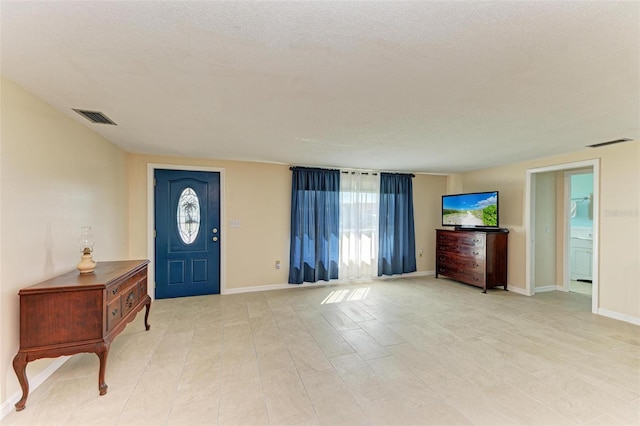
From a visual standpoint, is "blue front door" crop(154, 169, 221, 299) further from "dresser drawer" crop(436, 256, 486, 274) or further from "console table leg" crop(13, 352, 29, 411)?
"dresser drawer" crop(436, 256, 486, 274)

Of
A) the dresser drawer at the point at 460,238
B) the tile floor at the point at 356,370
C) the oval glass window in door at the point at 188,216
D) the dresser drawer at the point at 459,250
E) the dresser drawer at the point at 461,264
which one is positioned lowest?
the tile floor at the point at 356,370

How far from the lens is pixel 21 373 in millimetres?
1918

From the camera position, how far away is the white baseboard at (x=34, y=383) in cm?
187

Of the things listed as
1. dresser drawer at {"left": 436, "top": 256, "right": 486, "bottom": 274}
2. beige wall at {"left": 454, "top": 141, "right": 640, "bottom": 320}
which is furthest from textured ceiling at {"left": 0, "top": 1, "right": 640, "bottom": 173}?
dresser drawer at {"left": 436, "top": 256, "right": 486, "bottom": 274}

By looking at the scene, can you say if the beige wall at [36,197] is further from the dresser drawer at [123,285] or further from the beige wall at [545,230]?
the beige wall at [545,230]

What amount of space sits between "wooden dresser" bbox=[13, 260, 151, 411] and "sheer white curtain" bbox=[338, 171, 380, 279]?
3.88 metres

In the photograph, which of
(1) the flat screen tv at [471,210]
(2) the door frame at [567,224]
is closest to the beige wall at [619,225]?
(2) the door frame at [567,224]

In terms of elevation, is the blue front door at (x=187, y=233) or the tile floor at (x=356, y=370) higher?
the blue front door at (x=187, y=233)

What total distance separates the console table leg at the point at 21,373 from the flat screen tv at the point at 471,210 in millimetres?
5908

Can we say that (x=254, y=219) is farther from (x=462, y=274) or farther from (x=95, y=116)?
(x=462, y=274)

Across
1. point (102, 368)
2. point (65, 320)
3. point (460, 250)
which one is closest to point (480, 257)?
point (460, 250)

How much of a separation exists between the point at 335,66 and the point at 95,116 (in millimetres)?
2370

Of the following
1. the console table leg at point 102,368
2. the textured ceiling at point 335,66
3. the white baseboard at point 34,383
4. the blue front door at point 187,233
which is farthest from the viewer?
the blue front door at point 187,233

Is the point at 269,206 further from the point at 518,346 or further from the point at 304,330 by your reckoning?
the point at 518,346
